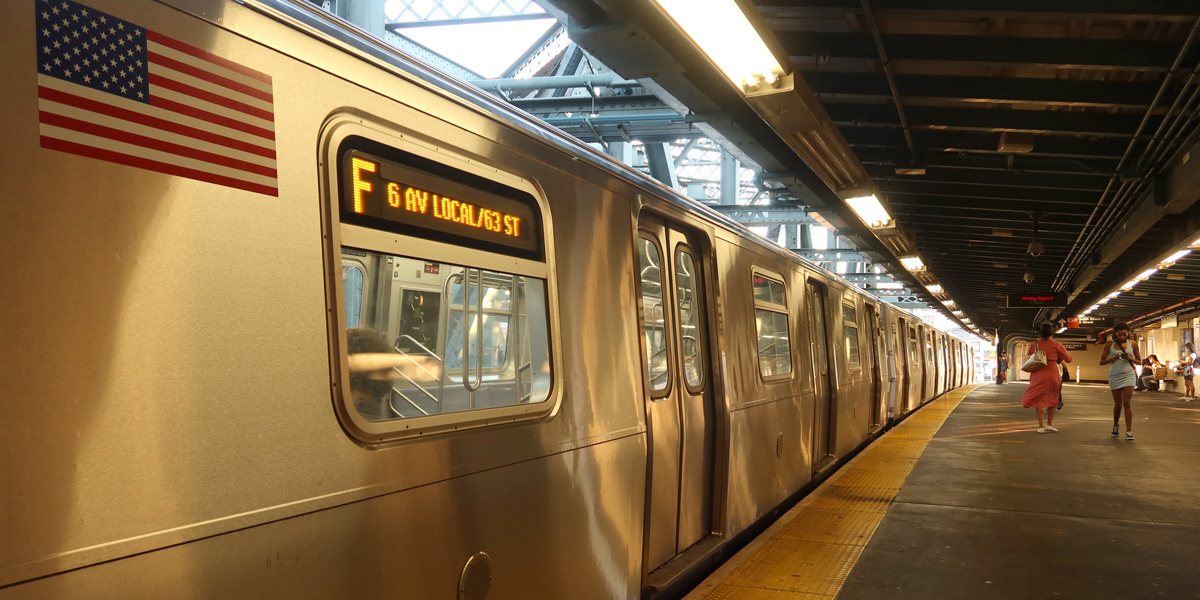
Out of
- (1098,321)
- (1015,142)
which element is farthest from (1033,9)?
(1098,321)

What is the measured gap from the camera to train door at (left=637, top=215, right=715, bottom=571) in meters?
4.11

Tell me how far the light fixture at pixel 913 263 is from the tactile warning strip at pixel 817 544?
232 inches

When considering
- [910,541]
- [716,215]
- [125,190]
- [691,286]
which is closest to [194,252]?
[125,190]

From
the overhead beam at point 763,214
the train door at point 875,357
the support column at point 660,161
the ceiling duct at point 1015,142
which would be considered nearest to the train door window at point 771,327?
the ceiling duct at point 1015,142

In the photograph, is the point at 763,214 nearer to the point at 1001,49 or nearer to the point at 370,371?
the point at 1001,49

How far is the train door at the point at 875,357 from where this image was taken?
1160 centimetres

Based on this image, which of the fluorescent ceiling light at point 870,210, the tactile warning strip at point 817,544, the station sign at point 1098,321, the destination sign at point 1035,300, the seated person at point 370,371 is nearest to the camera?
the seated person at point 370,371

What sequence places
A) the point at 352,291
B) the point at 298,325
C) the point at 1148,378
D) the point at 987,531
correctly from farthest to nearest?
the point at 1148,378
the point at 987,531
the point at 352,291
the point at 298,325

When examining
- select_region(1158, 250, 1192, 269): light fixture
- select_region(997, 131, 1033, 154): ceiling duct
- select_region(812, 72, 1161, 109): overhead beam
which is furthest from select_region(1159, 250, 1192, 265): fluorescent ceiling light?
select_region(812, 72, 1161, 109): overhead beam

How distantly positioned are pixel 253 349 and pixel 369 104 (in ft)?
2.69

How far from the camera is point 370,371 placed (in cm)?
227

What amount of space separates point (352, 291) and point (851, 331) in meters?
8.86

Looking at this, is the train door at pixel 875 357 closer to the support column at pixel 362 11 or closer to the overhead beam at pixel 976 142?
the overhead beam at pixel 976 142

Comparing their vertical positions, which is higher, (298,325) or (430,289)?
(430,289)
